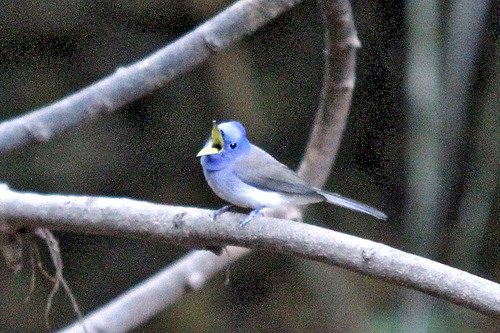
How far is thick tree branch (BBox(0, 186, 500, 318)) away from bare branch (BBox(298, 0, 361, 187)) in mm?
443

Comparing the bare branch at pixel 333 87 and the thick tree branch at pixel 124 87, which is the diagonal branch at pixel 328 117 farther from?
the thick tree branch at pixel 124 87

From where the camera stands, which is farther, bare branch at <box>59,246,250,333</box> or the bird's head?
bare branch at <box>59,246,250,333</box>

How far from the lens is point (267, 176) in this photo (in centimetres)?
131

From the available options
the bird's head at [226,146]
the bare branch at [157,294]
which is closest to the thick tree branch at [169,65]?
the bird's head at [226,146]

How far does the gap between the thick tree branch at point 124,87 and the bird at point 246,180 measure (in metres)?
0.14

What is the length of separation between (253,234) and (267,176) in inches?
14.0

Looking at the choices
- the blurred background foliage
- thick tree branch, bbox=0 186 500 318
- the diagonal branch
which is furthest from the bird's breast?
the blurred background foliage

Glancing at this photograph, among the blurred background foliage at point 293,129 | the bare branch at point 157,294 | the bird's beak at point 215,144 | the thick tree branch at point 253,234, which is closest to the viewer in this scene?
the thick tree branch at point 253,234

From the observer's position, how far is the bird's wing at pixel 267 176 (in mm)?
1277

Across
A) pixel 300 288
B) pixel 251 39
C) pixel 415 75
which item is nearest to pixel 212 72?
pixel 251 39

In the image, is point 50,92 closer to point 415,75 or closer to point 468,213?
point 415,75

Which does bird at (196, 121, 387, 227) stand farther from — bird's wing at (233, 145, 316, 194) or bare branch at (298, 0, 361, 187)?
bare branch at (298, 0, 361, 187)

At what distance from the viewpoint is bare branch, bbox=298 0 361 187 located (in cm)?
125

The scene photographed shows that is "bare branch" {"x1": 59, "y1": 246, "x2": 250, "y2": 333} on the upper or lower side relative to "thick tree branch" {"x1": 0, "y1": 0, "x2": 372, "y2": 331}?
lower
